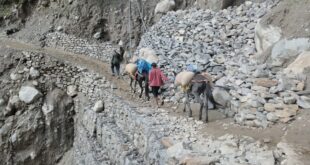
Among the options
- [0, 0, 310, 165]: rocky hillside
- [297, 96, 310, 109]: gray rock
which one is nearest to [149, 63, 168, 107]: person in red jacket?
[0, 0, 310, 165]: rocky hillside

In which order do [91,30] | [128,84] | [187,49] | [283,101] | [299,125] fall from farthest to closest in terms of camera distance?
1. [91,30]
2. [128,84]
3. [187,49]
4. [283,101]
5. [299,125]

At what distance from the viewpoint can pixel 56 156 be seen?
14.4 m

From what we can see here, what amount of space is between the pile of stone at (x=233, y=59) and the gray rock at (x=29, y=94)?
4.47 metres

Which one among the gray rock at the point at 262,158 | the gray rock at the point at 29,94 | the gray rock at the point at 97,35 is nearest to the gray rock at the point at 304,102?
the gray rock at the point at 262,158

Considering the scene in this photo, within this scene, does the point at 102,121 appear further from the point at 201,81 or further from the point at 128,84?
the point at 201,81

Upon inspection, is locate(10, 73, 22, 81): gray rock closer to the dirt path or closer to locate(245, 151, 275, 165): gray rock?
the dirt path

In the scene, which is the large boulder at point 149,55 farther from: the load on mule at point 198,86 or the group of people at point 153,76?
the load on mule at point 198,86

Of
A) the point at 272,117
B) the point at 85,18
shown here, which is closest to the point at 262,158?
the point at 272,117

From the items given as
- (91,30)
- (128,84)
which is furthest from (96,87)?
(91,30)

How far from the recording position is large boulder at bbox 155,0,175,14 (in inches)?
714

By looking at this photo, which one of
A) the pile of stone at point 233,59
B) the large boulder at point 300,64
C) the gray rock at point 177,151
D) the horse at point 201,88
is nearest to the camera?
the gray rock at point 177,151

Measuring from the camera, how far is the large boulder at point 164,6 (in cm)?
1814

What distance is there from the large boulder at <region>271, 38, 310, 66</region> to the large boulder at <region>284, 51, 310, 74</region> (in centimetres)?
28

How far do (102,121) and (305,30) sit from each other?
21.1ft
